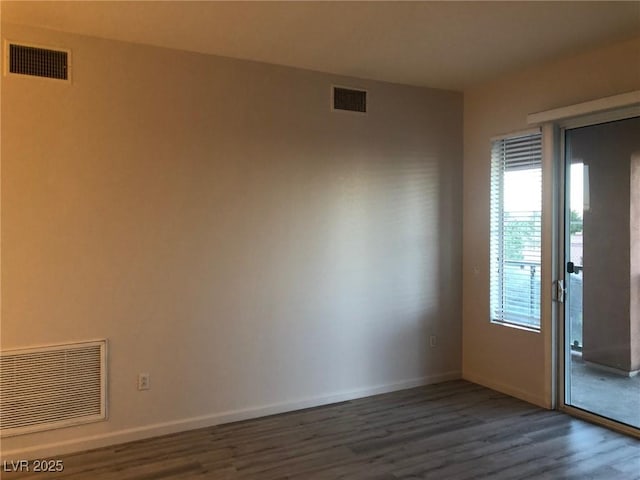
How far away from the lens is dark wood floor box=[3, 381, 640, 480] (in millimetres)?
2975

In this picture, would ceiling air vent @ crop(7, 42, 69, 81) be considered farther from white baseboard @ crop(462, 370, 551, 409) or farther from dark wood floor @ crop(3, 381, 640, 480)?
white baseboard @ crop(462, 370, 551, 409)

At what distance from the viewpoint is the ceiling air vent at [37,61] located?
3.09 metres

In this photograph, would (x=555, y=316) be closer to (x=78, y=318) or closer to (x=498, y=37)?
(x=498, y=37)

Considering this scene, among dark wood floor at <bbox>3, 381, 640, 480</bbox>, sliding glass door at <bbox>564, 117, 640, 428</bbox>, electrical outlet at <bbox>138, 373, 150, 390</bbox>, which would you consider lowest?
dark wood floor at <bbox>3, 381, 640, 480</bbox>

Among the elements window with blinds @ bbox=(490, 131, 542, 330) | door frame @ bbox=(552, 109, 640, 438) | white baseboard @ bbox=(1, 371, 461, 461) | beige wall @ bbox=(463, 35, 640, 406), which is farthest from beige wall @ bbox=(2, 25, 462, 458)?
door frame @ bbox=(552, 109, 640, 438)

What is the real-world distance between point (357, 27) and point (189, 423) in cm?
301

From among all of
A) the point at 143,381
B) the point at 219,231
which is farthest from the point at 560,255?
the point at 143,381

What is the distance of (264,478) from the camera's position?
2.91 m

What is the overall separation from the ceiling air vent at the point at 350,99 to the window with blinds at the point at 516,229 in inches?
50.8

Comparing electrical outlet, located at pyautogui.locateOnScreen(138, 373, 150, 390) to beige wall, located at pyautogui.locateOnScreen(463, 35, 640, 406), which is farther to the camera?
beige wall, located at pyautogui.locateOnScreen(463, 35, 640, 406)

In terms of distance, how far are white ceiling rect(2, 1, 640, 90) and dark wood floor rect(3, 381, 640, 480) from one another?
2778mm

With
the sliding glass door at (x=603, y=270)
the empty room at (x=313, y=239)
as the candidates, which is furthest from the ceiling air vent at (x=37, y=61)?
the sliding glass door at (x=603, y=270)

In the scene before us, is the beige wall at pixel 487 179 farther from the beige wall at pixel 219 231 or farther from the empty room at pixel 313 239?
the beige wall at pixel 219 231

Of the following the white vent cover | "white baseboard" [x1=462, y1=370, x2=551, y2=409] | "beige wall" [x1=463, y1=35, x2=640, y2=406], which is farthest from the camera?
"white baseboard" [x1=462, y1=370, x2=551, y2=409]
